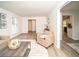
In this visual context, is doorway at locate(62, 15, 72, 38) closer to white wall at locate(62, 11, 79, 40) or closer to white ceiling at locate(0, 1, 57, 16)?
white wall at locate(62, 11, 79, 40)

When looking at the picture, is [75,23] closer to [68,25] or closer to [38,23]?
[68,25]

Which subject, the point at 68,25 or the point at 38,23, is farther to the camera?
the point at 38,23

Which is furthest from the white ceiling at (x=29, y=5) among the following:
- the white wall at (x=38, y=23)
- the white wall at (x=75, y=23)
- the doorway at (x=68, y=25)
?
the white wall at (x=38, y=23)

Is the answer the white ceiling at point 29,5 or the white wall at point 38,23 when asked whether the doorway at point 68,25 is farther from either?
the white ceiling at point 29,5

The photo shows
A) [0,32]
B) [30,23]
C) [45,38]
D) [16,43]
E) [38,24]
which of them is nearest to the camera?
[16,43]

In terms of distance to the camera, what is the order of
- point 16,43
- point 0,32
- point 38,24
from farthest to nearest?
point 38,24, point 0,32, point 16,43

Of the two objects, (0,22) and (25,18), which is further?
(25,18)

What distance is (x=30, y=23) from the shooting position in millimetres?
14562

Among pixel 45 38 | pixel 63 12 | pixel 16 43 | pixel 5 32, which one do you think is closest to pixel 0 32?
pixel 5 32

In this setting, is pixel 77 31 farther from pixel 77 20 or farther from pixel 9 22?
pixel 9 22

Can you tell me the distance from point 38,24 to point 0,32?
566cm

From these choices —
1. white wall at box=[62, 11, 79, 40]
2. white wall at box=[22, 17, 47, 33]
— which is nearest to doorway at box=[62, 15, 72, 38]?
white wall at box=[62, 11, 79, 40]

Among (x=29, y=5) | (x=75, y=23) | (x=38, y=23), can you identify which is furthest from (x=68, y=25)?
(x=29, y=5)

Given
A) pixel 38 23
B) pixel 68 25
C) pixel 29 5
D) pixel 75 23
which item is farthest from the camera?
pixel 38 23
